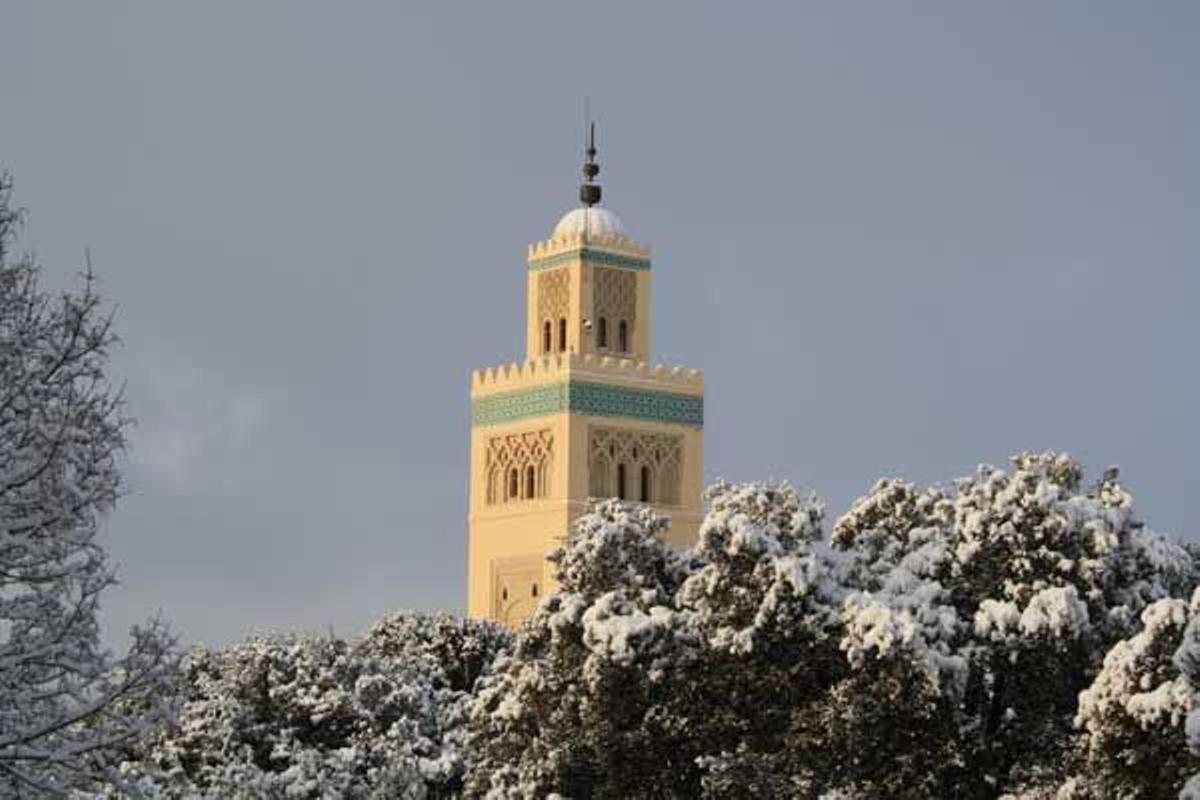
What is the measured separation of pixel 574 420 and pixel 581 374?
35.3 inches

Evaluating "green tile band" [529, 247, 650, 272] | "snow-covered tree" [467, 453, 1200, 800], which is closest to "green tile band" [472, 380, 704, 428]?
"green tile band" [529, 247, 650, 272]

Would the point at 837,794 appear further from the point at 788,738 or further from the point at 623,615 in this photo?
the point at 623,615

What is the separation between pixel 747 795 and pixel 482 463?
31.0 meters

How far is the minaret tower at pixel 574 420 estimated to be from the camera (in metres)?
51.8

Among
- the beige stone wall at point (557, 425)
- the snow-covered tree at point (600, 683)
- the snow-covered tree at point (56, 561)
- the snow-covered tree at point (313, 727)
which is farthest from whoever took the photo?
the beige stone wall at point (557, 425)

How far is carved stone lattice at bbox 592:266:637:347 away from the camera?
52875 millimetres

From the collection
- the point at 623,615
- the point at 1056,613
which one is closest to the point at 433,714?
the point at 623,615

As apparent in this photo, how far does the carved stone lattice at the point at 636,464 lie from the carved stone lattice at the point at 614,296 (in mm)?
1918

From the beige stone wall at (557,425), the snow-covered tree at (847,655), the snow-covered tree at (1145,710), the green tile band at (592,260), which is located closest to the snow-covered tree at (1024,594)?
the snow-covered tree at (847,655)

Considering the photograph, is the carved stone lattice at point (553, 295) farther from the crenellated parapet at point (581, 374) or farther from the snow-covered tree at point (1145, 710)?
the snow-covered tree at point (1145, 710)

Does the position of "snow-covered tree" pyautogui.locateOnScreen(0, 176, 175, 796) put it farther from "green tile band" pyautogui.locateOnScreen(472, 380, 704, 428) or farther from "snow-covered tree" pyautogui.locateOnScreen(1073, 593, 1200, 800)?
"green tile band" pyautogui.locateOnScreen(472, 380, 704, 428)

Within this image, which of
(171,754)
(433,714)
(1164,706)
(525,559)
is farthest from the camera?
(525,559)

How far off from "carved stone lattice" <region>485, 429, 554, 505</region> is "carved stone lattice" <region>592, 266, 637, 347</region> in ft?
7.95

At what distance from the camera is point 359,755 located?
1265 inches
